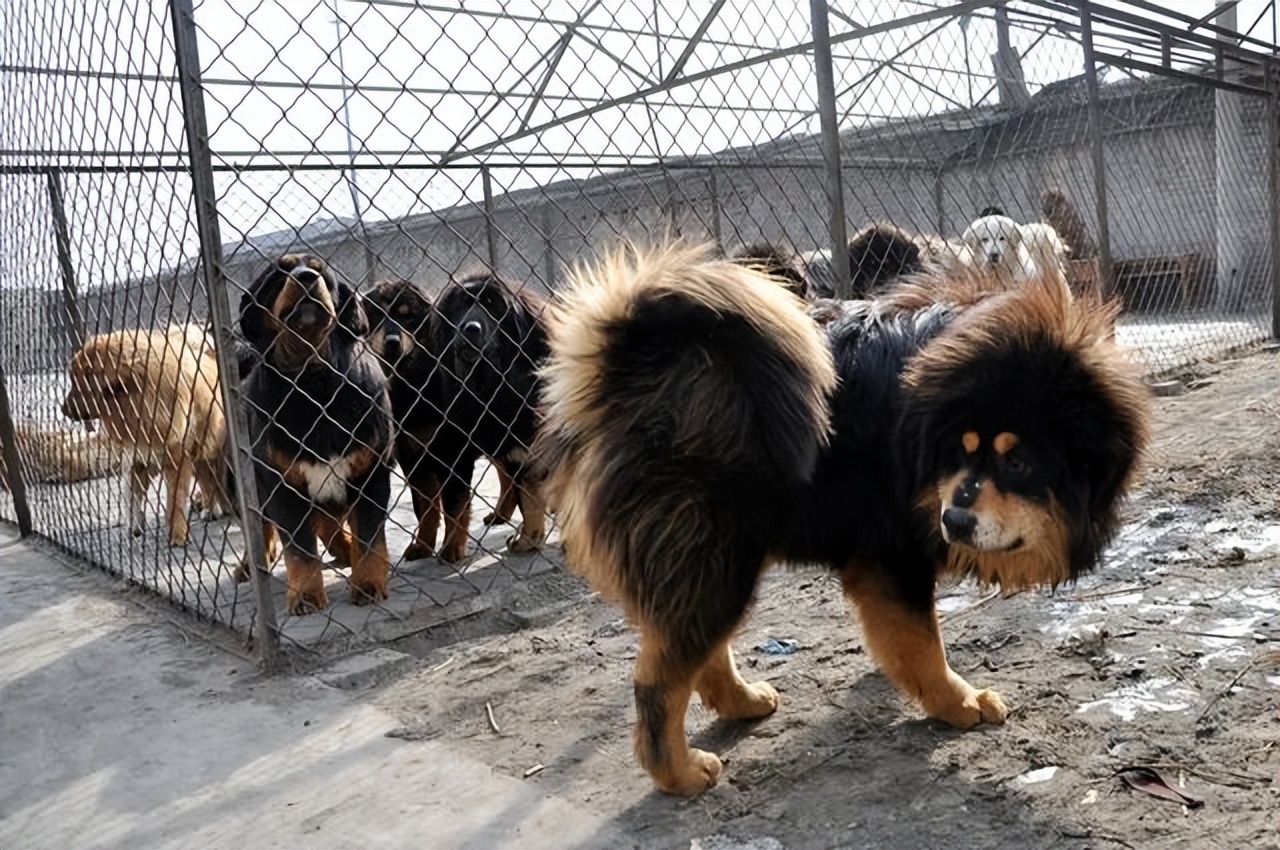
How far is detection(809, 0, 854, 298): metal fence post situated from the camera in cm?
438

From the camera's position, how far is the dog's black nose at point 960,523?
2.06m

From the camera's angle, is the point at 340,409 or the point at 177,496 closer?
the point at 340,409

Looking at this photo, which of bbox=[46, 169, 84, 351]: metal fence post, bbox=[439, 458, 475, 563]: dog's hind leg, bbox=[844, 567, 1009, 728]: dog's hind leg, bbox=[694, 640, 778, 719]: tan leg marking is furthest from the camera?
bbox=[46, 169, 84, 351]: metal fence post

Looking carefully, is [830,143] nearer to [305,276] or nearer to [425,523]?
[305,276]

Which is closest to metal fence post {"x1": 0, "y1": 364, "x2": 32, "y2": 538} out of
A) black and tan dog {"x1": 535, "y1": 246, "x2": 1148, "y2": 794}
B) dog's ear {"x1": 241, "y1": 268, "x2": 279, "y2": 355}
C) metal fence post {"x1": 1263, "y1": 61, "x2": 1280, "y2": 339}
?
dog's ear {"x1": 241, "y1": 268, "x2": 279, "y2": 355}

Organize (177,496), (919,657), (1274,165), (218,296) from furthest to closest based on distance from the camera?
1. (1274,165)
2. (177,496)
3. (218,296)
4. (919,657)

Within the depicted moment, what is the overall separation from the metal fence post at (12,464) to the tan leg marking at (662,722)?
190 inches

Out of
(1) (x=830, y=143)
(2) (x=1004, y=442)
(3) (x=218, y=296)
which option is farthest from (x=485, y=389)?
(2) (x=1004, y=442)

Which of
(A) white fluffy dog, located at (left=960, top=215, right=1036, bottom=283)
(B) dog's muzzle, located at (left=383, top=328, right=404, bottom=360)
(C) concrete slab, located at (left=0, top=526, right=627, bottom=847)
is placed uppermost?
(A) white fluffy dog, located at (left=960, top=215, right=1036, bottom=283)

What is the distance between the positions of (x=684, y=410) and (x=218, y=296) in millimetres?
1656

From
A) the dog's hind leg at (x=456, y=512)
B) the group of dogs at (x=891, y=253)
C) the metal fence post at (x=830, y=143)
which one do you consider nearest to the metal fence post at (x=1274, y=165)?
the group of dogs at (x=891, y=253)

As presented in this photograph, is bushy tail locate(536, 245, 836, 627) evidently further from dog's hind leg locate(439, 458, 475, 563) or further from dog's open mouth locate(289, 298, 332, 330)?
dog's hind leg locate(439, 458, 475, 563)

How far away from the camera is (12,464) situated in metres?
5.59

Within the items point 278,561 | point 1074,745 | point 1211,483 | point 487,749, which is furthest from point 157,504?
point 1211,483
